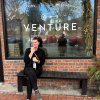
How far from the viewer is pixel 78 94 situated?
4.63 metres

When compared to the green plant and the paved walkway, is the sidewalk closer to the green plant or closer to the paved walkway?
the paved walkway

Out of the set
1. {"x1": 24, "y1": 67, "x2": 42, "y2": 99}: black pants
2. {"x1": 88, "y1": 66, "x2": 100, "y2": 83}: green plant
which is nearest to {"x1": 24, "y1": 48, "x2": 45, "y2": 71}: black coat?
{"x1": 24, "y1": 67, "x2": 42, "y2": 99}: black pants

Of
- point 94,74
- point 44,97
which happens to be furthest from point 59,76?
point 94,74

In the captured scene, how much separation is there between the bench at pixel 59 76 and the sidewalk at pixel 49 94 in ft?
0.43

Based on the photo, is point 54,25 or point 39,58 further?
point 54,25

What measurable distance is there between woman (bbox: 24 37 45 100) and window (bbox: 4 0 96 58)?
17.8 inches

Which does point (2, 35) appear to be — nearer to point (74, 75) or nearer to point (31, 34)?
point (31, 34)

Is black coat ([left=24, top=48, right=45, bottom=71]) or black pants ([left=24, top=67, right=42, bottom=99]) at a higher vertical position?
black coat ([left=24, top=48, right=45, bottom=71])

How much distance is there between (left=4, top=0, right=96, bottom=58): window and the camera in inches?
195

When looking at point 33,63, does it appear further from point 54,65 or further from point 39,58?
point 54,65

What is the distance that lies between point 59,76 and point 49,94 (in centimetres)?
43

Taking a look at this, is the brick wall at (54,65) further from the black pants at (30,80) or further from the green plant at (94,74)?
the black pants at (30,80)

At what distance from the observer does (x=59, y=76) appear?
4.71 metres

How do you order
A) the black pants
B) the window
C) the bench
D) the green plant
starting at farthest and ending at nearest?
the window → the bench → the black pants → the green plant
